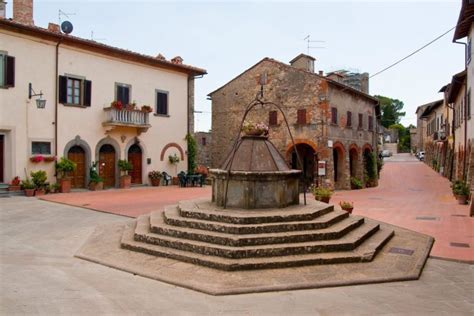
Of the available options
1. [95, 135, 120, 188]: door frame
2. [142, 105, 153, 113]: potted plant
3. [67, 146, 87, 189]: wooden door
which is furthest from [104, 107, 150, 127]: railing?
[67, 146, 87, 189]: wooden door

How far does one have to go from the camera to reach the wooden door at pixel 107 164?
2030cm

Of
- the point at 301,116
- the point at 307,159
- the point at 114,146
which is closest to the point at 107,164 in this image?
the point at 114,146

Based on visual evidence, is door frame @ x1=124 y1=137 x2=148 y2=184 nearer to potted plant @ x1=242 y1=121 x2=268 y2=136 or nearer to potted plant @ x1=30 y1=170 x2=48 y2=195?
potted plant @ x1=30 y1=170 x2=48 y2=195

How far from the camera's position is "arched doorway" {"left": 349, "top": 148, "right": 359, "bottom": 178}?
25653 millimetres

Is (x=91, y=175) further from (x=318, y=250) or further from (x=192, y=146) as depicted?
(x=318, y=250)

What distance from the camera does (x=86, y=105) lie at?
1916cm

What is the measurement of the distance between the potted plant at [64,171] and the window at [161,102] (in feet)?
21.2

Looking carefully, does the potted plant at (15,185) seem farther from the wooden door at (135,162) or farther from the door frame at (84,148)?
the wooden door at (135,162)

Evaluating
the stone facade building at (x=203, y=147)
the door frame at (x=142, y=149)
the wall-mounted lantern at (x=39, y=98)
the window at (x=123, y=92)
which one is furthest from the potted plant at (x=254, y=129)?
the stone facade building at (x=203, y=147)

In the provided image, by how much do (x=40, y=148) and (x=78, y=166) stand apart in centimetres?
222

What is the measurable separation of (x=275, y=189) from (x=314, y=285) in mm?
3134

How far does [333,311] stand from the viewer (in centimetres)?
481

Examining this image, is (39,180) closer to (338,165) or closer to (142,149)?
(142,149)

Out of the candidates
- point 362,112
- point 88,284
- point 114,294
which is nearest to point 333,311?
point 114,294
